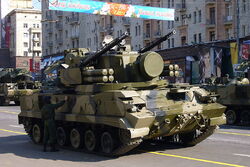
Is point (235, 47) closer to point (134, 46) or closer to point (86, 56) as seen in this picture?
point (134, 46)

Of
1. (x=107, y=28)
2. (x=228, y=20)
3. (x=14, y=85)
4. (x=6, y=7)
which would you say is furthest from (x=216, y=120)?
(x=6, y=7)

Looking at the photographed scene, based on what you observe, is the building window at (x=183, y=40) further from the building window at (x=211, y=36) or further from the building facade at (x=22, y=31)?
the building facade at (x=22, y=31)

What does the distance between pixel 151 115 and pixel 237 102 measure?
10353mm

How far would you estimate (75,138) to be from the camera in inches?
543

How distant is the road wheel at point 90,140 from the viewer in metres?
12.9

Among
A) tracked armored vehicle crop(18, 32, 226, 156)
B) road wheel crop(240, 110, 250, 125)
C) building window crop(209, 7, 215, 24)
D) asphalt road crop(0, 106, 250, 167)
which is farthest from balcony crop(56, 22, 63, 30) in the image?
tracked armored vehicle crop(18, 32, 226, 156)

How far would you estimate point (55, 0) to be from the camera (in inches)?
976

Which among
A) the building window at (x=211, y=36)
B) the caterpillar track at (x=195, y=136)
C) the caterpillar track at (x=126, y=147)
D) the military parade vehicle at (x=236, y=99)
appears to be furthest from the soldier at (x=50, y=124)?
the building window at (x=211, y=36)

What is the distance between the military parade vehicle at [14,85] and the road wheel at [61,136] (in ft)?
65.5

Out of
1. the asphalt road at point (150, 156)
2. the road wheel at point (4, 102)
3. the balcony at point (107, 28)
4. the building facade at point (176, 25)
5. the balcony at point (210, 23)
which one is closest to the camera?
the asphalt road at point (150, 156)

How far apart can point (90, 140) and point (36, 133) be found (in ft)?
9.64

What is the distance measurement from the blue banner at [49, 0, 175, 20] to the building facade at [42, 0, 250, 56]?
12.7 metres

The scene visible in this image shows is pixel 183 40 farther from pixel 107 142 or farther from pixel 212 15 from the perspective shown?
pixel 107 142

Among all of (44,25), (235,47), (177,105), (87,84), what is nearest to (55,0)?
(87,84)
